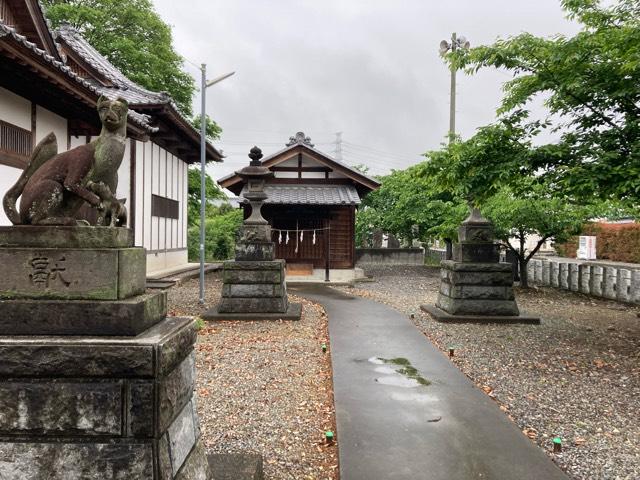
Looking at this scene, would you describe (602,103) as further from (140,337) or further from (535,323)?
(140,337)

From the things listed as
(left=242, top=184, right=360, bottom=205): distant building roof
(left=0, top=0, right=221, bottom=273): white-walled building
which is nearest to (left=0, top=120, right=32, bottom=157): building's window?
(left=0, top=0, right=221, bottom=273): white-walled building

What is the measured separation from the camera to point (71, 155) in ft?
8.86

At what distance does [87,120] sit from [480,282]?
9.84 metres

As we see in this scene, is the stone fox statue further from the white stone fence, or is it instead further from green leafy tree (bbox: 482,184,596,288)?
the white stone fence

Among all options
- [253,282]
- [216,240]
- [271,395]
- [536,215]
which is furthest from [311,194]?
[216,240]

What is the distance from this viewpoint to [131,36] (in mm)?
20984

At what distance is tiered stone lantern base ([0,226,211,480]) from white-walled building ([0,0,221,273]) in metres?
4.69

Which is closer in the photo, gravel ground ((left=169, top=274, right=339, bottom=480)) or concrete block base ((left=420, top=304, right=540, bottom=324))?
gravel ground ((left=169, top=274, right=339, bottom=480))

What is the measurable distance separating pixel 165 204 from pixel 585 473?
16.2 meters

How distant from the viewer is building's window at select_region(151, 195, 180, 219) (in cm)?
1586

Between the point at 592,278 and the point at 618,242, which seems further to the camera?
the point at 618,242

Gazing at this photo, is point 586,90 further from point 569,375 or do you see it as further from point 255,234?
point 255,234

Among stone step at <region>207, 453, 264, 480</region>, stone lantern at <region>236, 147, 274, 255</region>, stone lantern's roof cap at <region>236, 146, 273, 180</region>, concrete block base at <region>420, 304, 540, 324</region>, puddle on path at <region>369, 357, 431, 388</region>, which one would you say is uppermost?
stone lantern's roof cap at <region>236, 146, 273, 180</region>

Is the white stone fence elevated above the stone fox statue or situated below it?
below
